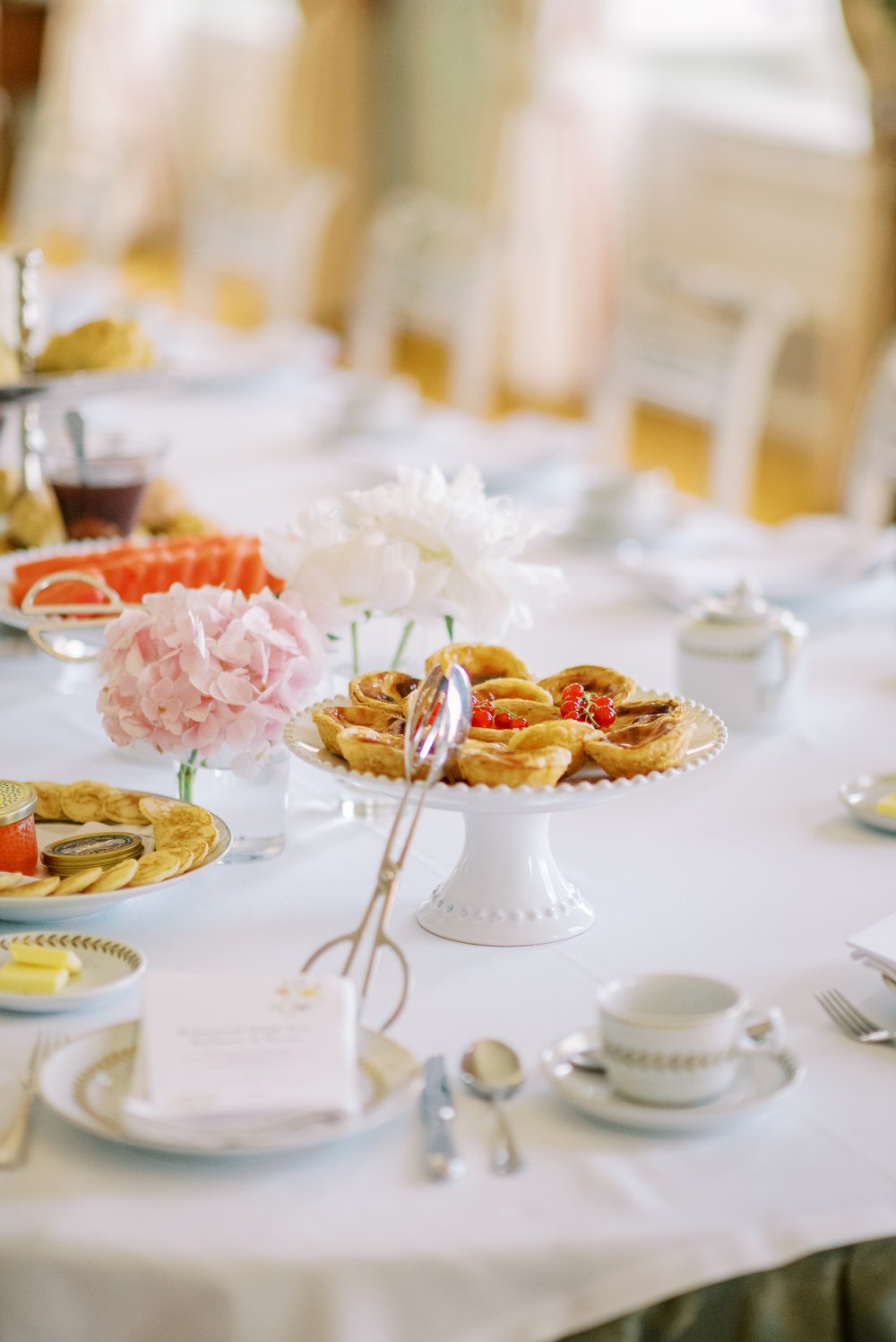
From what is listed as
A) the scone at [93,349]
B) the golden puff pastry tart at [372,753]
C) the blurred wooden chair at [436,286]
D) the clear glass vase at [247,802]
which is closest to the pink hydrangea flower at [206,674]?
the clear glass vase at [247,802]

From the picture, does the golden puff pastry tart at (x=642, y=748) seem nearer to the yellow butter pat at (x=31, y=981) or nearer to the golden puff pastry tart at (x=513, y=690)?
the golden puff pastry tart at (x=513, y=690)

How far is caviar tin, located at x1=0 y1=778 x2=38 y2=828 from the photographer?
1090mm

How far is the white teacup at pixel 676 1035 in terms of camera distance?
2.71ft

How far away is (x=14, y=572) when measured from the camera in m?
1.60

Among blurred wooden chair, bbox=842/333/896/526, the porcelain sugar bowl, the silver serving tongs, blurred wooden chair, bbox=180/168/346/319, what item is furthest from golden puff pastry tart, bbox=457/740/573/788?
blurred wooden chair, bbox=180/168/346/319

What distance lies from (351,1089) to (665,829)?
1.74ft

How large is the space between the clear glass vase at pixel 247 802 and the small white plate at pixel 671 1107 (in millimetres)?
385

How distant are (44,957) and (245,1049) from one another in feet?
0.65

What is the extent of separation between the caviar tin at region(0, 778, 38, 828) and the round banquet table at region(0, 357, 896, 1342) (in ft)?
0.29

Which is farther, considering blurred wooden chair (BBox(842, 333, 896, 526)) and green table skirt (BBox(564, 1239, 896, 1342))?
blurred wooden chair (BBox(842, 333, 896, 526))

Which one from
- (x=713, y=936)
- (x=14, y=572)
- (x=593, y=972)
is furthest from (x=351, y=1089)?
(x=14, y=572)

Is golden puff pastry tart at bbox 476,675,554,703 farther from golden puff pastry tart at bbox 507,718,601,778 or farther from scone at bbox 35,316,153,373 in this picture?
scone at bbox 35,316,153,373

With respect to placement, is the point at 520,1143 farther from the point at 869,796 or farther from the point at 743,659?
the point at 743,659

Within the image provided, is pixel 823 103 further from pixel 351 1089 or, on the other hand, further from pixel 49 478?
pixel 351 1089
